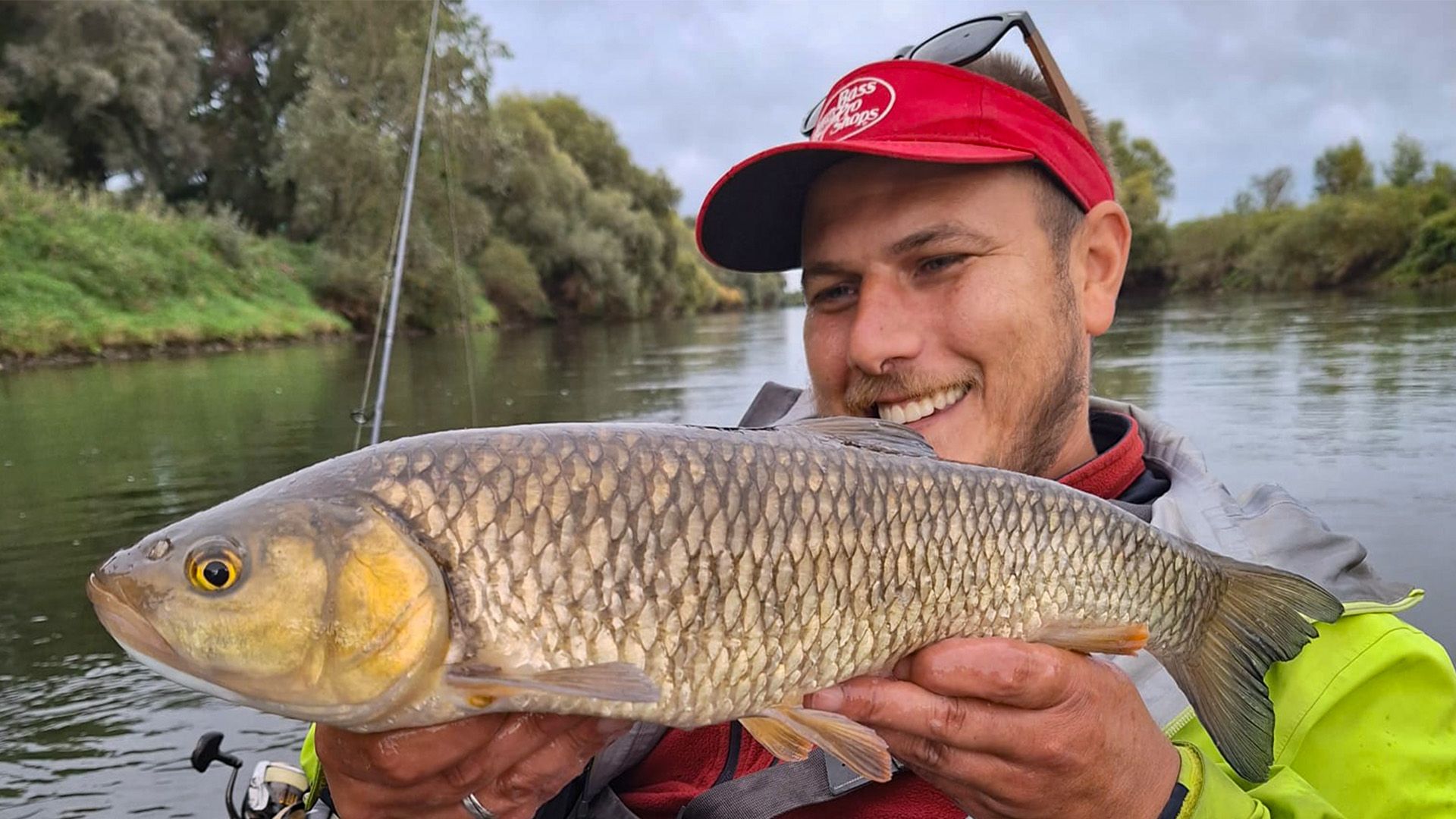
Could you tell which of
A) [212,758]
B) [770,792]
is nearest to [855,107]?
[770,792]

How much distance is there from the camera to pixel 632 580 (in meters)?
1.34

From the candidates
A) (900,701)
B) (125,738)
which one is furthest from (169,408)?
(900,701)

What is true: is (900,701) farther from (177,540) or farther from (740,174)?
(740,174)

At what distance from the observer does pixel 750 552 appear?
1.40 meters

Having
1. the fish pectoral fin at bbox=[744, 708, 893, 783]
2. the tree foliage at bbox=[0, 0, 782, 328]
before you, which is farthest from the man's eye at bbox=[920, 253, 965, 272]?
the tree foliage at bbox=[0, 0, 782, 328]

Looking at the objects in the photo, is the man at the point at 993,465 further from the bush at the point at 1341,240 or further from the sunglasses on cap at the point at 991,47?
the bush at the point at 1341,240

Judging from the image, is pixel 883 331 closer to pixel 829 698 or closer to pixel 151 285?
pixel 829 698

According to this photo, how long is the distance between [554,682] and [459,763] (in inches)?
10.0

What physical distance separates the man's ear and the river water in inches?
114

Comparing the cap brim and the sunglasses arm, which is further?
the sunglasses arm

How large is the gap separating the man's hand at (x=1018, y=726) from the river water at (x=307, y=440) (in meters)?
3.03

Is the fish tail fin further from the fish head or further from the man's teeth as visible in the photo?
the fish head

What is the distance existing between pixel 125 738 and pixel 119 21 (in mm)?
28395

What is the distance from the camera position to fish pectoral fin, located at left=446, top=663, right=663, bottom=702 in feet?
4.20
